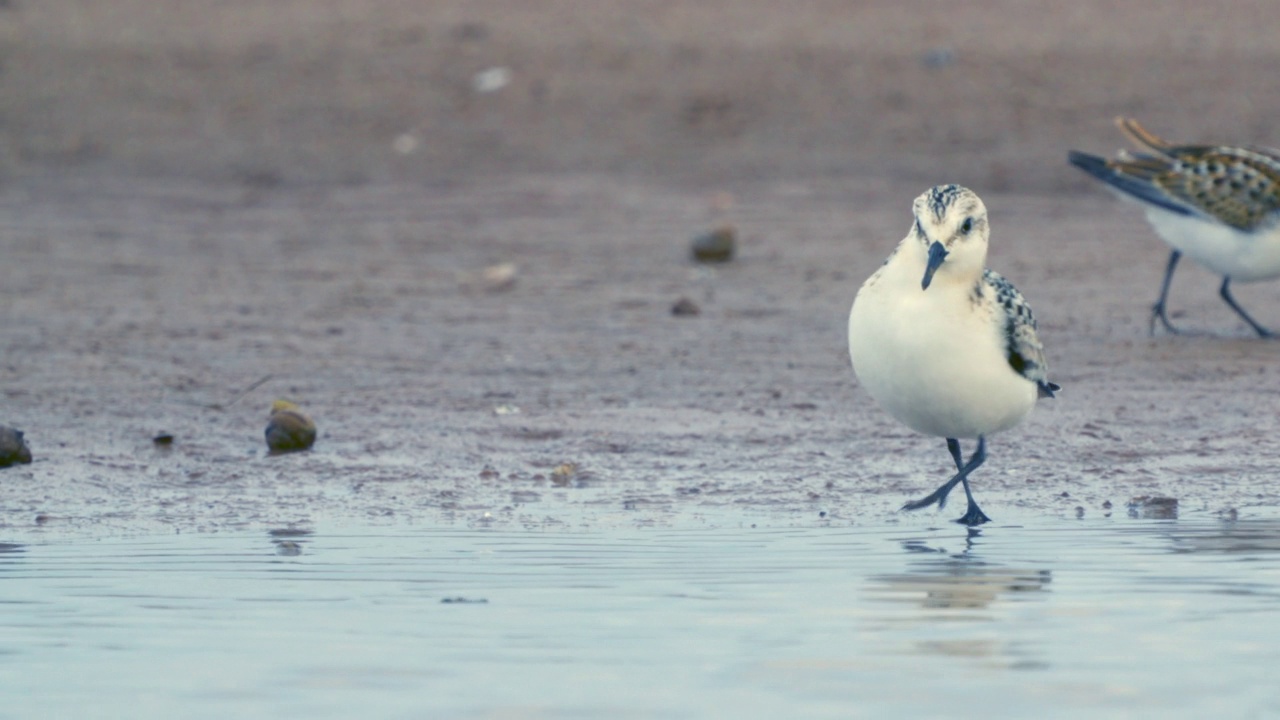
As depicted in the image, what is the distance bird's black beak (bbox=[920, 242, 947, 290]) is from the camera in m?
5.95

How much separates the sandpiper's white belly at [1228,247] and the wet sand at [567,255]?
34cm

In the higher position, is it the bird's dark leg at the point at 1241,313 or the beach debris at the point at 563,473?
the bird's dark leg at the point at 1241,313

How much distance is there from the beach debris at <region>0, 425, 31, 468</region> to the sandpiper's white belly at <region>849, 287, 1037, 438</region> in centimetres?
307

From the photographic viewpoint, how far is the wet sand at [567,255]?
24.4ft

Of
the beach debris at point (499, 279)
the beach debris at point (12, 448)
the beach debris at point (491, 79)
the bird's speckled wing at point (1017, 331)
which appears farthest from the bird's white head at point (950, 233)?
the beach debris at point (491, 79)

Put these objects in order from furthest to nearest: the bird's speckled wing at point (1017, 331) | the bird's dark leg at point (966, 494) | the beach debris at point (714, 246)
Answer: the beach debris at point (714, 246) → the bird's dark leg at point (966, 494) → the bird's speckled wing at point (1017, 331)

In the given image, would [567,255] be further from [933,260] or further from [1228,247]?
[933,260]

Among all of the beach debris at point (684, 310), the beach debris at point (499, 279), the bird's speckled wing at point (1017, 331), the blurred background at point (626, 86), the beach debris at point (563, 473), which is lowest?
the beach debris at point (563, 473)

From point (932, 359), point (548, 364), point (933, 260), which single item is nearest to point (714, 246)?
point (548, 364)

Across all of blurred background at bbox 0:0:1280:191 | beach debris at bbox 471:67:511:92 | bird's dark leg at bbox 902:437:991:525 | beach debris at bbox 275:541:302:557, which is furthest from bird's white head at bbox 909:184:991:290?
beach debris at bbox 471:67:511:92

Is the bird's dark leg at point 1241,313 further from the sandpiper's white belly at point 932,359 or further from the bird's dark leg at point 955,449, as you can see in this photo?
the sandpiper's white belly at point 932,359

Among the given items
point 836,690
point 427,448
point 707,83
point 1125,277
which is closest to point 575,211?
point 707,83

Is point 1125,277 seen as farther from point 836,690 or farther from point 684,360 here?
point 836,690

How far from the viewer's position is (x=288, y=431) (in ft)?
25.3
